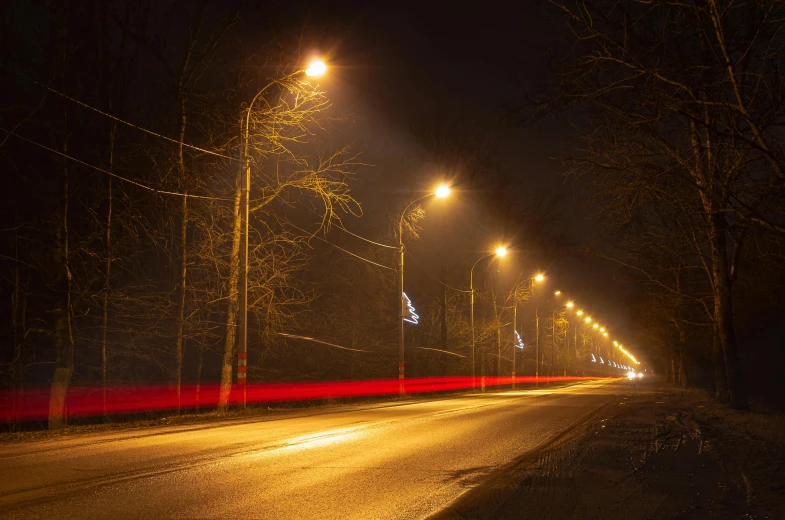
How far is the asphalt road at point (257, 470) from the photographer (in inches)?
302

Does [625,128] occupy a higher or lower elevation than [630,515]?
higher

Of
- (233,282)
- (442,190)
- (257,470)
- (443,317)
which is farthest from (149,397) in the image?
(443,317)

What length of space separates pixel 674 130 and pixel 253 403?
18451 mm

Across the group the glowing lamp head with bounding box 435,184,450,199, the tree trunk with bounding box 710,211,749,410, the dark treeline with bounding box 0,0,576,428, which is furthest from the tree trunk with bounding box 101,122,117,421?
the tree trunk with bounding box 710,211,749,410

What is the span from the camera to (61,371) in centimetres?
1997

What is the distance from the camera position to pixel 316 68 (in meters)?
21.7

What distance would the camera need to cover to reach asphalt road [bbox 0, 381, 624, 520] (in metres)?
7.68

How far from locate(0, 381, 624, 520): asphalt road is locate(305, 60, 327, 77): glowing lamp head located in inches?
408

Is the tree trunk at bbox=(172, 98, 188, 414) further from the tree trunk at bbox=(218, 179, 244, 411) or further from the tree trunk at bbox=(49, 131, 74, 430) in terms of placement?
the tree trunk at bbox=(49, 131, 74, 430)

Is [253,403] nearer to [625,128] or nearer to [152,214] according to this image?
[152,214]

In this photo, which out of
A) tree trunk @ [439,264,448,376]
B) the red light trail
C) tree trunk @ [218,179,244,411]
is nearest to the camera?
the red light trail

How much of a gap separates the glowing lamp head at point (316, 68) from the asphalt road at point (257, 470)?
408 inches

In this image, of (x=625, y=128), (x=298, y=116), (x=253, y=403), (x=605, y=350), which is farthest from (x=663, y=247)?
(x=605, y=350)

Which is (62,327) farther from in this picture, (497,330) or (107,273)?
(497,330)
